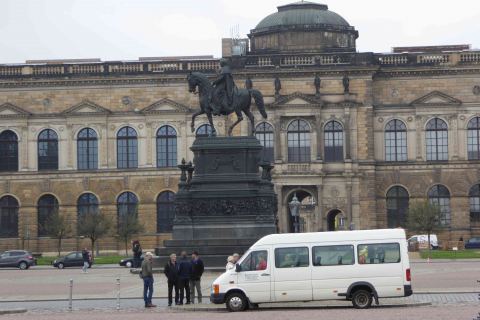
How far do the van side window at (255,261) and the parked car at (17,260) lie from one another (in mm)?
47273

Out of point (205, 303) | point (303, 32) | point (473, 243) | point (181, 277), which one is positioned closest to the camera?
point (181, 277)

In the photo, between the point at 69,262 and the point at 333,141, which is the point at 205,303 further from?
the point at 333,141

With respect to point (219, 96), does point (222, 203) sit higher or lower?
lower

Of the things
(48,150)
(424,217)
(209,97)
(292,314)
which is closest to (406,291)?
(292,314)

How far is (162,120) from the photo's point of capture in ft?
351

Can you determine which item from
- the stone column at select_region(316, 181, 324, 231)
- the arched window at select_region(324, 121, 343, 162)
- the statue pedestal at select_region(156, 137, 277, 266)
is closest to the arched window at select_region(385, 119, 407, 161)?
the arched window at select_region(324, 121, 343, 162)

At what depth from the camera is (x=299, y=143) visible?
347 feet

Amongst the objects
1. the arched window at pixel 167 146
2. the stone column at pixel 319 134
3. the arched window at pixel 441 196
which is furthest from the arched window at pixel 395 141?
the arched window at pixel 167 146

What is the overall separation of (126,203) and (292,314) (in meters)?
69.6

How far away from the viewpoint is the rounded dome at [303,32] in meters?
110

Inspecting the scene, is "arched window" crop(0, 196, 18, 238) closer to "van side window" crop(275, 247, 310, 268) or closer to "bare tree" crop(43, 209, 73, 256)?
"bare tree" crop(43, 209, 73, 256)

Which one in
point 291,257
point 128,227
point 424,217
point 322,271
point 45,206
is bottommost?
point 322,271

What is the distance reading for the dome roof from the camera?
365 ft

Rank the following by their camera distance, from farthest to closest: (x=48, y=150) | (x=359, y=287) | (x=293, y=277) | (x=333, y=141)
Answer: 1. (x=48, y=150)
2. (x=333, y=141)
3. (x=293, y=277)
4. (x=359, y=287)
